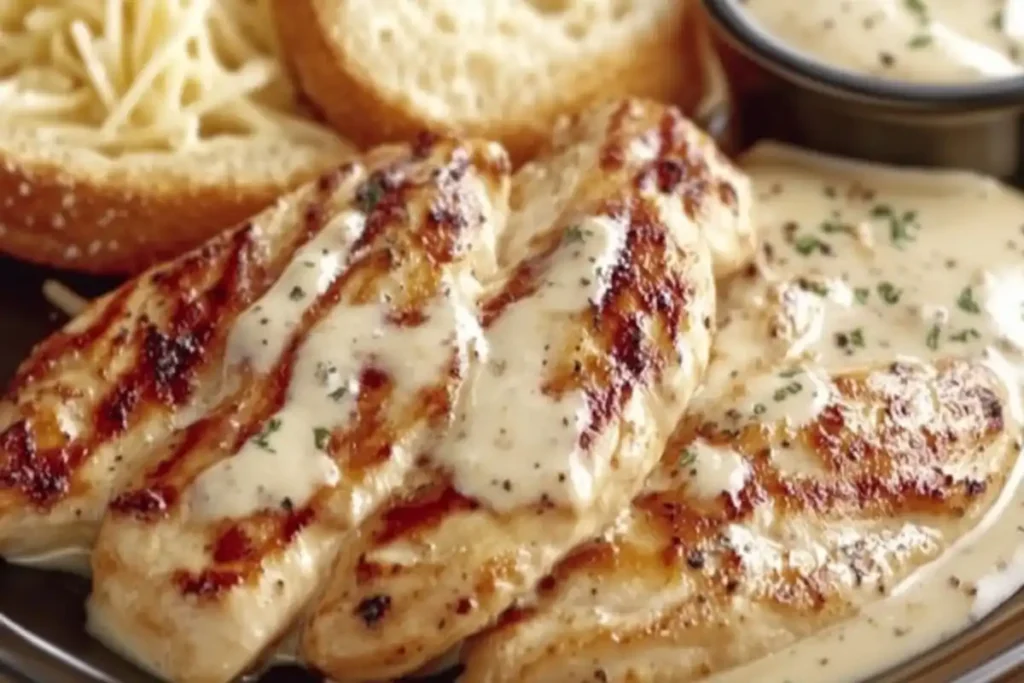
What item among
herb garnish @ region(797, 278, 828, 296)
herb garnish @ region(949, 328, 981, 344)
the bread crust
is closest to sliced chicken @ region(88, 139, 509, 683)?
the bread crust

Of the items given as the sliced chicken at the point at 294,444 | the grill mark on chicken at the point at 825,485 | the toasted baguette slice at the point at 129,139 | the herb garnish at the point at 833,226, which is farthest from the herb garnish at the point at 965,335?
the toasted baguette slice at the point at 129,139

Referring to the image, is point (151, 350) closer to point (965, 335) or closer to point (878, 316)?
point (878, 316)

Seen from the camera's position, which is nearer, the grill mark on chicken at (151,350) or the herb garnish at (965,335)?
the grill mark on chicken at (151,350)

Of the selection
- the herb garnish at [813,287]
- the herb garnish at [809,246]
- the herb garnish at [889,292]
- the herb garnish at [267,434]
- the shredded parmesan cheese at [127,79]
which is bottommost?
the herb garnish at [889,292]

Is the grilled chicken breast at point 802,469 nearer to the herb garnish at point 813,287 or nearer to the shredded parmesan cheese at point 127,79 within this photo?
the herb garnish at point 813,287

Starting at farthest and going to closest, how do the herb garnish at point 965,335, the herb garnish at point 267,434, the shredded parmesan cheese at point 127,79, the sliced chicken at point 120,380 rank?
the shredded parmesan cheese at point 127,79
the herb garnish at point 965,335
the sliced chicken at point 120,380
the herb garnish at point 267,434

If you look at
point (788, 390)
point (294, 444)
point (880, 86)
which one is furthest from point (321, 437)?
point (880, 86)

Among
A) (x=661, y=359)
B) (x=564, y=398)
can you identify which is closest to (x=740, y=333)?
(x=661, y=359)
